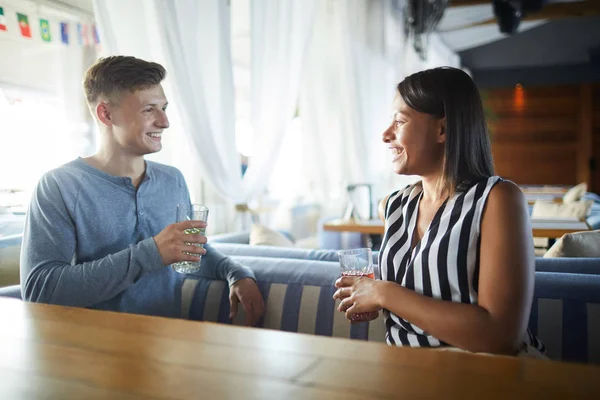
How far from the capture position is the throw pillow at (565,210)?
4391 millimetres

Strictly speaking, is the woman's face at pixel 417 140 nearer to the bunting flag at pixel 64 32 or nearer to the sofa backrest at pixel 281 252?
the sofa backrest at pixel 281 252

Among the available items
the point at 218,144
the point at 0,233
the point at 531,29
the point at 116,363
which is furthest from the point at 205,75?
the point at 531,29

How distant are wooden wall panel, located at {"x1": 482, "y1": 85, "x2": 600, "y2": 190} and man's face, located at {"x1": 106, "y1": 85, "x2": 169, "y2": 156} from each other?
9426mm

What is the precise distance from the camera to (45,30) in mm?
2234

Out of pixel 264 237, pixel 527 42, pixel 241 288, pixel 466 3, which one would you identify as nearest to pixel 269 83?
pixel 264 237

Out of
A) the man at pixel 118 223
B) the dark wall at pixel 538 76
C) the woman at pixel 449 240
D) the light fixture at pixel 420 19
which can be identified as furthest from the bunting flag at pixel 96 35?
the dark wall at pixel 538 76

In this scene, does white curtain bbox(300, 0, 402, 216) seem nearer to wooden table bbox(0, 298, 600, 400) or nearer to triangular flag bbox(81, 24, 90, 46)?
triangular flag bbox(81, 24, 90, 46)

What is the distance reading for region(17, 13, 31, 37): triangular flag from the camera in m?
2.13

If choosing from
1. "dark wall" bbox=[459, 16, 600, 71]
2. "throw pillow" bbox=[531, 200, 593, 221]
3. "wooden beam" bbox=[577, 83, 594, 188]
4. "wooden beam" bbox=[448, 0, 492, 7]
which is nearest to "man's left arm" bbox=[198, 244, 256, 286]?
"throw pillow" bbox=[531, 200, 593, 221]

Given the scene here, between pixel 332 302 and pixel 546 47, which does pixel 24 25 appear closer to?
pixel 332 302

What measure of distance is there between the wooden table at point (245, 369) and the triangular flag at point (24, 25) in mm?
1575

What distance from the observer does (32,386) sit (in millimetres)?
717

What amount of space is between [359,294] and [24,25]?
1709mm

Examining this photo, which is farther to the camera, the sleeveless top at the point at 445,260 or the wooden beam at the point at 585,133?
the wooden beam at the point at 585,133
